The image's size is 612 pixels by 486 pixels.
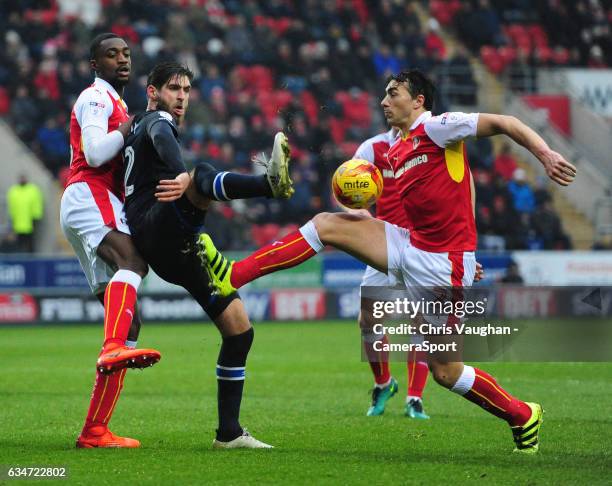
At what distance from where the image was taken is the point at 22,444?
7.23 m

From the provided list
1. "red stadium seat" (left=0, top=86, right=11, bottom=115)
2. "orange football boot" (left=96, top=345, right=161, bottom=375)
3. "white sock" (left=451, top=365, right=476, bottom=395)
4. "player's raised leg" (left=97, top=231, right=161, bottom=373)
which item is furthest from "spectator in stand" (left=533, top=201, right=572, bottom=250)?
"orange football boot" (left=96, top=345, right=161, bottom=375)

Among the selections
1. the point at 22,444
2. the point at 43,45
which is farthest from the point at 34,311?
the point at 22,444

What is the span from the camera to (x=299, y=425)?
332 inches

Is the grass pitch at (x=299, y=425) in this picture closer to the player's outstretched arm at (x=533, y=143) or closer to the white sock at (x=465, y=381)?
the white sock at (x=465, y=381)

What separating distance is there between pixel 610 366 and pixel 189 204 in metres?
8.37

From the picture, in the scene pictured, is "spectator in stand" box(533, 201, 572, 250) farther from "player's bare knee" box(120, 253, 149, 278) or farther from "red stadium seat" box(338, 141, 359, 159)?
"player's bare knee" box(120, 253, 149, 278)

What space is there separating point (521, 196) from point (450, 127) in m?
16.8

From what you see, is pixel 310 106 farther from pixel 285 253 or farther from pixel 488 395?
pixel 488 395

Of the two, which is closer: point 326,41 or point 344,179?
point 344,179

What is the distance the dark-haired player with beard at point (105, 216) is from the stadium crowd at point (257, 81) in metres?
11.8

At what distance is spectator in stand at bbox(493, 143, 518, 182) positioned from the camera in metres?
24.7

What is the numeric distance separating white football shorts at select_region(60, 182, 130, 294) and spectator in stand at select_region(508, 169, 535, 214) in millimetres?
16715

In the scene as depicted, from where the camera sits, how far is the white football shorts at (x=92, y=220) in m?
7.13

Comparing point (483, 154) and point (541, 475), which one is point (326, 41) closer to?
point (483, 154)
